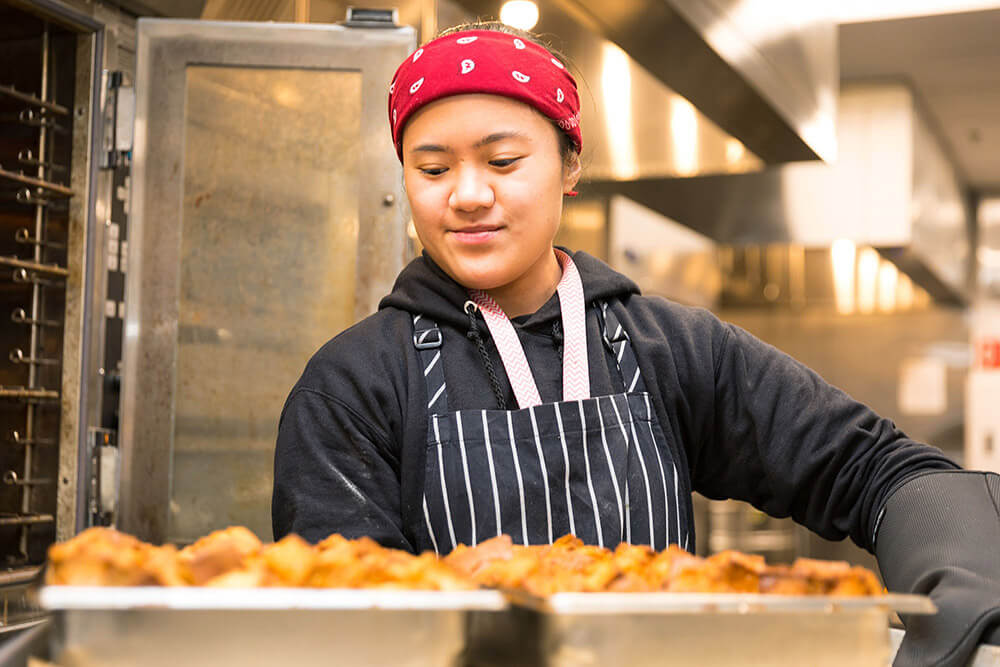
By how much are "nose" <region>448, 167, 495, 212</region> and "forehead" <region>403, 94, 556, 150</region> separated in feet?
0.13

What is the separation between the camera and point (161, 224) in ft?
7.38

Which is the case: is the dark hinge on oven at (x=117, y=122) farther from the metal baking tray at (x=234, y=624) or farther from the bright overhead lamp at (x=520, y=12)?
the metal baking tray at (x=234, y=624)

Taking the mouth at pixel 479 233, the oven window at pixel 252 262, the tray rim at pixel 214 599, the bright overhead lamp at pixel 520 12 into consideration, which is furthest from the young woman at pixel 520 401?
the oven window at pixel 252 262

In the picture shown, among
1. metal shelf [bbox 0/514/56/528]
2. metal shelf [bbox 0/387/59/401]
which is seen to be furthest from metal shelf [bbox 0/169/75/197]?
metal shelf [bbox 0/514/56/528]

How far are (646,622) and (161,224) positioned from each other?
1904 mm

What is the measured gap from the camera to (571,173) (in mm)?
1389

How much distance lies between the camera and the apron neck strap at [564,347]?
4.16ft

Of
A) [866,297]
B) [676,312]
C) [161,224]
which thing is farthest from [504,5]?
[866,297]

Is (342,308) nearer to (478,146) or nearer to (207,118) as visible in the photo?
(207,118)

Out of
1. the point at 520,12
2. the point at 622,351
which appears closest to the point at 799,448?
the point at 622,351

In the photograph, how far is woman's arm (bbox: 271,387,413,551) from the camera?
113cm

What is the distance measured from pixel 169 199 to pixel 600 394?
1372 millimetres

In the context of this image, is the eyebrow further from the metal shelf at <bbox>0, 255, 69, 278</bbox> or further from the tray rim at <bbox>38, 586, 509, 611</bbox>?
the metal shelf at <bbox>0, 255, 69, 278</bbox>

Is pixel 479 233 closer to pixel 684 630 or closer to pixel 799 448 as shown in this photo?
pixel 799 448
